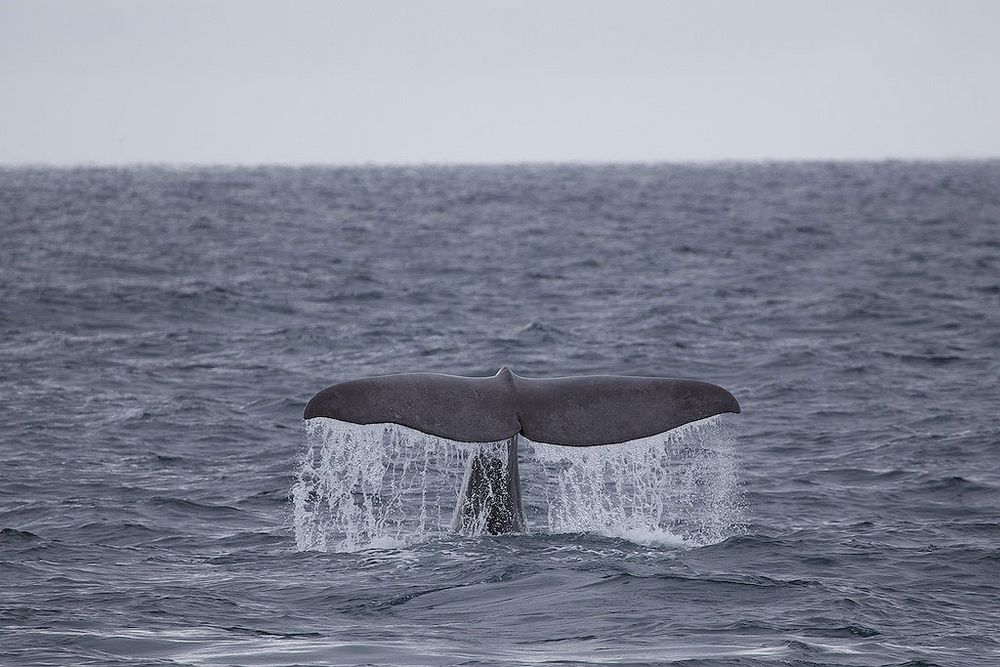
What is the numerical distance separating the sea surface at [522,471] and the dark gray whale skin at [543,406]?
0.82 m

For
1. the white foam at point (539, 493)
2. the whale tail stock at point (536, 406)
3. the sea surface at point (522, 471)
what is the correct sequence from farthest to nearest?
the white foam at point (539, 493)
the whale tail stock at point (536, 406)
the sea surface at point (522, 471)

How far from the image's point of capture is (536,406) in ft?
28.5

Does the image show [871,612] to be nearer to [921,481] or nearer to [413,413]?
[413,413]

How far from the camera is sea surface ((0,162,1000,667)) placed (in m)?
8.07

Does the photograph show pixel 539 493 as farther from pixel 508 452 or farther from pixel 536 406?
pixel 536 406

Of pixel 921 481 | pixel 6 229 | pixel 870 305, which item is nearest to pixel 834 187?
pixel 6 229

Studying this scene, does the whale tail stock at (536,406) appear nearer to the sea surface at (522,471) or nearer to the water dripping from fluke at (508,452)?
the water dripping from fluke at (508,452)

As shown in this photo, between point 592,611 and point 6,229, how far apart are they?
125 ft

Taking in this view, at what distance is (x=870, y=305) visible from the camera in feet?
81.1

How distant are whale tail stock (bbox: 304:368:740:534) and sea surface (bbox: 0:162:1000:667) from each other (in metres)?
0.82

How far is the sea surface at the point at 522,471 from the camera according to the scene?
8070 mm

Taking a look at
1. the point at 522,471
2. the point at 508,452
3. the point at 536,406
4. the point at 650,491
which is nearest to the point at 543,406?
the point at 536,406

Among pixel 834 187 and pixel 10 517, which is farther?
pixel 834 187

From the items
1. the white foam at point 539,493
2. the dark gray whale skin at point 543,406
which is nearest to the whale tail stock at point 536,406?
the dark gray whale skin at point 543,406
